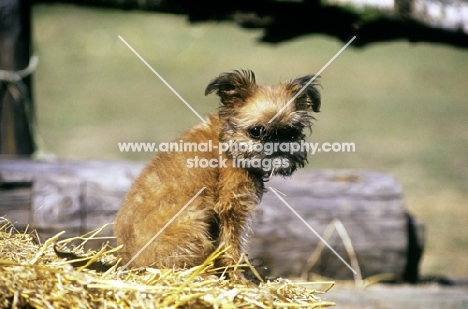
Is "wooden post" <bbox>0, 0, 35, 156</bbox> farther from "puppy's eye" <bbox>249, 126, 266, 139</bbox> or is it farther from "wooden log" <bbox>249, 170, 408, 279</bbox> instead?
"puppy's eye" <bbox>249, 126, 266, 139</bbox>

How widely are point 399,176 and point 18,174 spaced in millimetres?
9372

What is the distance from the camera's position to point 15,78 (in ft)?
28.4

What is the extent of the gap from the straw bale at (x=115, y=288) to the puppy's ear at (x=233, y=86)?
4.74ft

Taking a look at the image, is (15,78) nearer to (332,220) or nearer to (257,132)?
(332,220)

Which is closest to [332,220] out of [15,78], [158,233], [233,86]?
[233,86]

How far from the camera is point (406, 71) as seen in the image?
26266 mm

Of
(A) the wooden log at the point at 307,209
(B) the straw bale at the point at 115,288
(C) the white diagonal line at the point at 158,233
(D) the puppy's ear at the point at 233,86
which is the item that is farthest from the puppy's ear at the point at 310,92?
(A) the wooden log at the point at 307,209

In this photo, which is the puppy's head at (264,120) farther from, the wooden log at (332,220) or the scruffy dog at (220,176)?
the wooden log at (332,220)

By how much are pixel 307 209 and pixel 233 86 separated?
329cm

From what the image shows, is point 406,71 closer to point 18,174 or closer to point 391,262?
point 391,262

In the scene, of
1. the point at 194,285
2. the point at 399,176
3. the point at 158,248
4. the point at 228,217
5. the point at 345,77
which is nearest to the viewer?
the point at 194,285

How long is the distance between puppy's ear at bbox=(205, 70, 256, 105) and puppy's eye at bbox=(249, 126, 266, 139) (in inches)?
14.2

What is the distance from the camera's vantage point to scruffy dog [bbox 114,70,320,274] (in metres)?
4.74

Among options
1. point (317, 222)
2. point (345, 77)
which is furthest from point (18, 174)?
point (345, 77)
